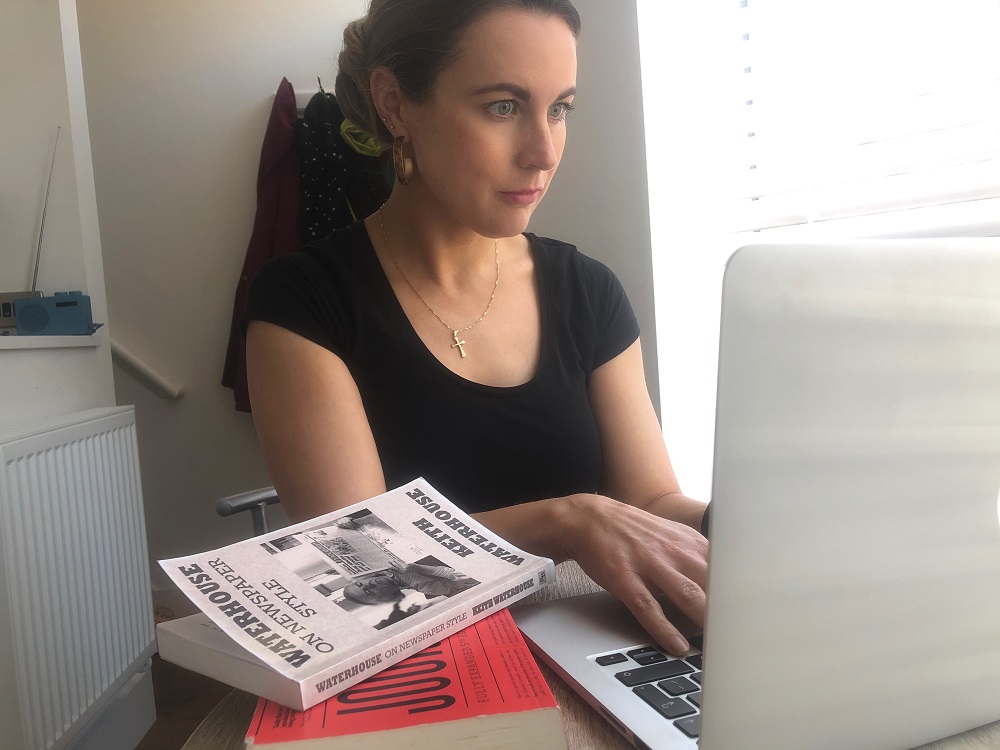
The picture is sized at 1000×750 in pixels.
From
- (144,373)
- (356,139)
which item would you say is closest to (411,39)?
(356,139)

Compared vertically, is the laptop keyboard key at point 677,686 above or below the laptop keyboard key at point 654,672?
above

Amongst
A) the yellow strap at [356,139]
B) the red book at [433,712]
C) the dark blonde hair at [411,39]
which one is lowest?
the red book at [433,712]

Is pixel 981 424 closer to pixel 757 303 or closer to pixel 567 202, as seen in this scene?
pixel 757 303

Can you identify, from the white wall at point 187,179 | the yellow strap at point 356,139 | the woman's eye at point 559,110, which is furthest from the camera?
the white wall at point 187,179

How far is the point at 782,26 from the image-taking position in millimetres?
1553

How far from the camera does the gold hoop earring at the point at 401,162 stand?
3.88 ft

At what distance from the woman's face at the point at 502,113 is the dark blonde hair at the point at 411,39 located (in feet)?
0.05

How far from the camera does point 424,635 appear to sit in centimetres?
52

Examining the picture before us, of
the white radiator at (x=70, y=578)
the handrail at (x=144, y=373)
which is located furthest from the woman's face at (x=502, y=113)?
the handrail at (x=144, y=373)

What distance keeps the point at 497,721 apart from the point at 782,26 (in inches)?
60.4

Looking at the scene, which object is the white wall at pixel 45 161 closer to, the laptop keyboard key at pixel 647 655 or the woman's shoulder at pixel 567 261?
the woman's shoulder at pixel 567 261

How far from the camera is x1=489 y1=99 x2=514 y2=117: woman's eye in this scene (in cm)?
103

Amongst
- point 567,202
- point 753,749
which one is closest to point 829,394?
point 753,749

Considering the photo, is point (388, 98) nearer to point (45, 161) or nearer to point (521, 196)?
point (521, 196)
